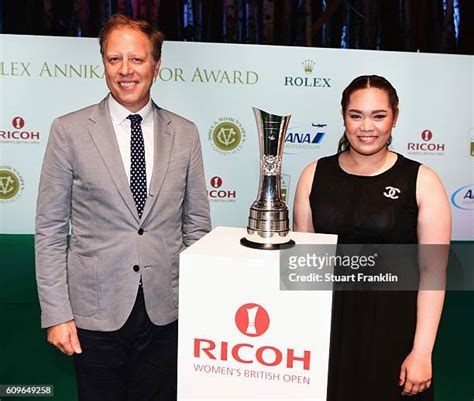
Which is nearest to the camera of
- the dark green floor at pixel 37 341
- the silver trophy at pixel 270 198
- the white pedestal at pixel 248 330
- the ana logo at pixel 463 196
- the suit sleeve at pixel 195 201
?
the white pedestal at pixel 248 330

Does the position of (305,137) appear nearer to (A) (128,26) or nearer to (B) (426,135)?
(B) (426,135)

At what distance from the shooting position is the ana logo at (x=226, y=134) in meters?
2.84

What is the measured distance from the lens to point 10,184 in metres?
2.78

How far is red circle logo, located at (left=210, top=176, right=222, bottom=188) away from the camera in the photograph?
2885 mm

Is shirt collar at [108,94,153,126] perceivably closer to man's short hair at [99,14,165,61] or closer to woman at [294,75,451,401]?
man's short hair at [99,14,165,61]

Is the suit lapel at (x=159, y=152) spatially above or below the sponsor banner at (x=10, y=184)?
above

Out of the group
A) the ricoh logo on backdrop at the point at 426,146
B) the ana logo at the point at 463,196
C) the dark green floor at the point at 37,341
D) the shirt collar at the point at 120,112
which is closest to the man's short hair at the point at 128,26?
the shirt collar at the point at 120,112

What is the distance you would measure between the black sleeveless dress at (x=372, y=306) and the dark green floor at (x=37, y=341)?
1.15 meters

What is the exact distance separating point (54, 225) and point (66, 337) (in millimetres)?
316

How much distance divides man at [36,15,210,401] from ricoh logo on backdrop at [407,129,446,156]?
165 cm

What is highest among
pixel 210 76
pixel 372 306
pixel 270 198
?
pixel 210 76

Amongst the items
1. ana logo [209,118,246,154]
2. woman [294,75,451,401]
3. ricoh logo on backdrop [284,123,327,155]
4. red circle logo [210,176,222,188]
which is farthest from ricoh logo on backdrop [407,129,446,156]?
woman [294,75,451,401]

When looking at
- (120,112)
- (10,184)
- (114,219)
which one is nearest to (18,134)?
(10,184)

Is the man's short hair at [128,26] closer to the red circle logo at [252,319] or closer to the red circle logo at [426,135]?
the red circle logo at [252,319]
